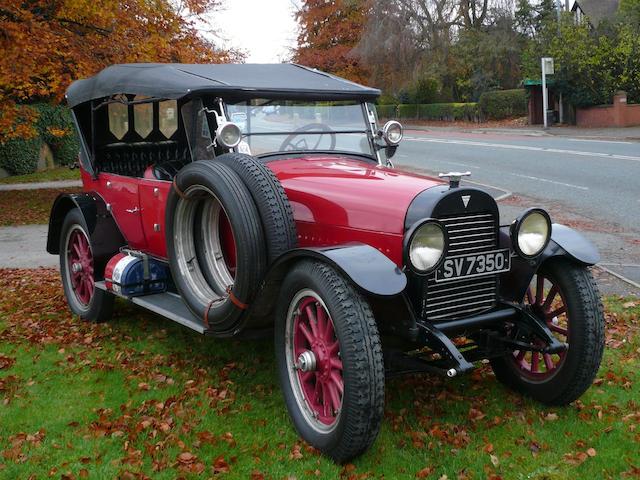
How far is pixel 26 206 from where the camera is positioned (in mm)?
15586

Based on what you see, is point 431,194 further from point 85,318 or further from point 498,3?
point 498,3

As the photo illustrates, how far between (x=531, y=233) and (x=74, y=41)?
11828mm

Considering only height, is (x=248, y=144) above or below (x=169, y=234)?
above

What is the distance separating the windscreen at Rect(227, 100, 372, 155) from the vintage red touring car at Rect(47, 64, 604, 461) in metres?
0.01

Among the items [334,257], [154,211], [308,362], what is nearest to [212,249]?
[154,211]

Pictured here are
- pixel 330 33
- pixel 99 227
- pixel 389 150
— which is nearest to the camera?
pixel 389 150

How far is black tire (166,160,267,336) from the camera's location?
4.18 meters

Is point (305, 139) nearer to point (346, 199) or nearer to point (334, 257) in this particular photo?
point (346, 199)

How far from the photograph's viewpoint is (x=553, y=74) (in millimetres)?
34094

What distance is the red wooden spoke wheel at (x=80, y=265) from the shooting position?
6.51 metres

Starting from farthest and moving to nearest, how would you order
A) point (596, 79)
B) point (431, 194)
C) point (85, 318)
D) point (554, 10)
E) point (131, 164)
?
point (554, 10) → point (596, 79) → point (131, 164) → point (85, 318) → point (431, 194)

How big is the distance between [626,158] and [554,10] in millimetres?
25847

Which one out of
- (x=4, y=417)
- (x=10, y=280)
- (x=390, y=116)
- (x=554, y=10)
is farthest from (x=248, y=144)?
(x=390, y=116)

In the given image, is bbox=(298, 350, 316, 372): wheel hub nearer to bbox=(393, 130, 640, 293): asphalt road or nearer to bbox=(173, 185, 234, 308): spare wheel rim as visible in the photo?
bbox=(173, 185, 234, 308): spare wheel rim
